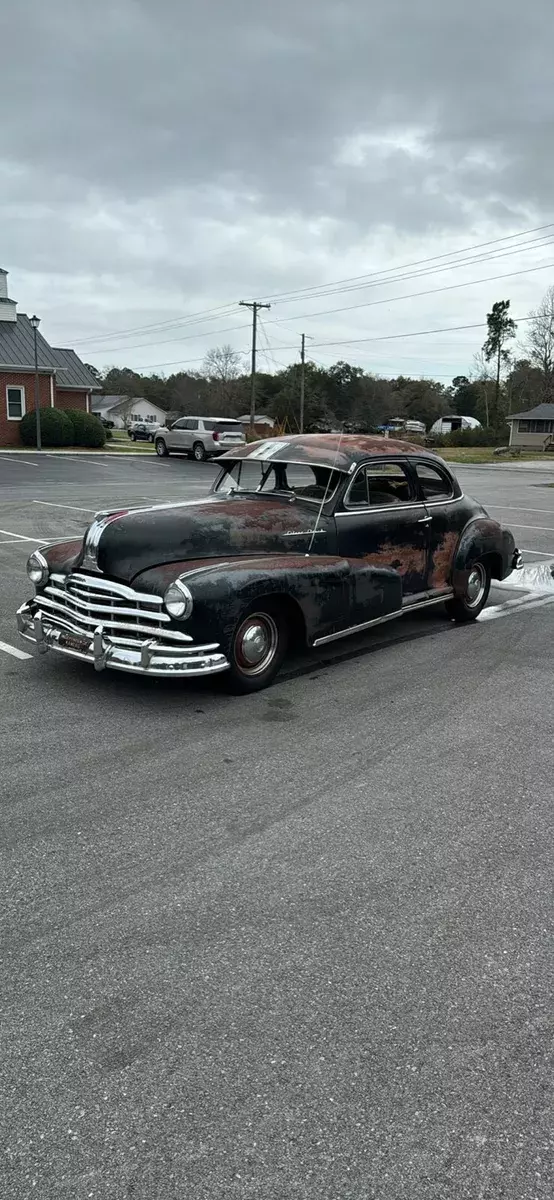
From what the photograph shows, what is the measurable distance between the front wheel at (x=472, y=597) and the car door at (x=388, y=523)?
2.05ft

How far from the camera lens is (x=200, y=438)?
1407 inches

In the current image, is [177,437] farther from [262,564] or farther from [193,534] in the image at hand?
[262,564]

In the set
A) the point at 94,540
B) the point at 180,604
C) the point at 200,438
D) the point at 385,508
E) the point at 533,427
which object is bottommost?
the point at 180,604

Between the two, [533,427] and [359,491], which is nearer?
[359,491]

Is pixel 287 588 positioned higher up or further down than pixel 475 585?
higher up

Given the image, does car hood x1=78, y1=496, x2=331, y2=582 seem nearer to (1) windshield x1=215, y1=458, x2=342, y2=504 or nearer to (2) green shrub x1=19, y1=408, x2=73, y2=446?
(1) windshield x1=215, y1=458, x2=342, y2=504

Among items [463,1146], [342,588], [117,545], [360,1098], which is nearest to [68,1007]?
[360,1098]

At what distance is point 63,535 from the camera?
41.7 feet

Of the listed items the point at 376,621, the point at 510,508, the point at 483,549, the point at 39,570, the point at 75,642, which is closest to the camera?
the point at 75,642

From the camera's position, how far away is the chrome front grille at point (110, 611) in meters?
5.07

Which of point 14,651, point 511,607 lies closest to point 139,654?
point 14,651

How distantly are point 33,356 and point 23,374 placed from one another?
55.0 inches

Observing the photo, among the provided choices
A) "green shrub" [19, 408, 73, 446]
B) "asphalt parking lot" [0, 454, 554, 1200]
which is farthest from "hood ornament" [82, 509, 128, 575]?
"green shrub" [19, 408, 73, 446]

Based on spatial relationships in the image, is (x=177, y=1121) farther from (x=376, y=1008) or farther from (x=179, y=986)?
(x=376, y=1008)
